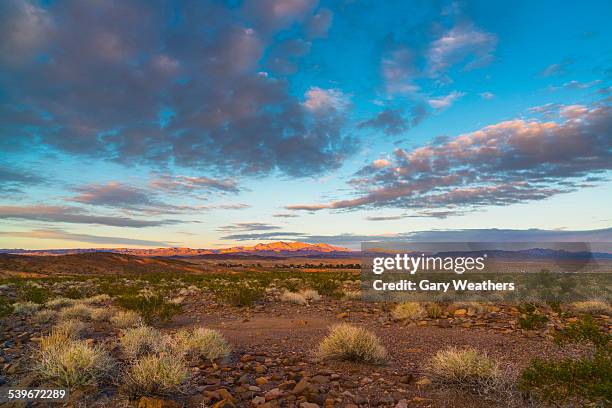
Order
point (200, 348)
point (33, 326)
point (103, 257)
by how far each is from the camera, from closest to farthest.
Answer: point (200, 348) → point (33, 326) → point (103, 257)

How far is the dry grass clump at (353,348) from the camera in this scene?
805 cm

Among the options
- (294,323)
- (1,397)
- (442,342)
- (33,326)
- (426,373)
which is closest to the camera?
(1,397)

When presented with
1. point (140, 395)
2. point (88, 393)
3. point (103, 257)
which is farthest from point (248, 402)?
point (103, 257)

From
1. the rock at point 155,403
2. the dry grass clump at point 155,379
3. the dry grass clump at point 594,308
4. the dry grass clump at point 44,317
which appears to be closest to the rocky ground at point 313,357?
the rock at point 155,403

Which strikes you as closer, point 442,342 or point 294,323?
point 442,342

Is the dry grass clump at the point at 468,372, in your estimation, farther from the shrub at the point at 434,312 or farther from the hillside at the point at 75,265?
the hillside at the point at 75,265

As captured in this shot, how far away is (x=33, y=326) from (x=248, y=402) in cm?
989

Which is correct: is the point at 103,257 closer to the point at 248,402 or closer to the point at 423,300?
the point at 423,300

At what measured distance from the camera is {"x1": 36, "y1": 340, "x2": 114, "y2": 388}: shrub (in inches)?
240

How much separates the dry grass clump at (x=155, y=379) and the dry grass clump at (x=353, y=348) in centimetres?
339

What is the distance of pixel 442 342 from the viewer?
10.4m

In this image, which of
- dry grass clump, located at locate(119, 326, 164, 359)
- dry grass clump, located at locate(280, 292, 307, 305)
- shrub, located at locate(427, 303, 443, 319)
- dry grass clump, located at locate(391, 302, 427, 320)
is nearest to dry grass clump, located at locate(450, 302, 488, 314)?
shrub, located at locate(427, 303, 443, 319)

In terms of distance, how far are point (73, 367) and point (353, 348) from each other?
16.9 feet

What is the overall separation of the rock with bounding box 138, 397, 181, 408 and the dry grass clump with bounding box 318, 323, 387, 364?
12.5 ft
